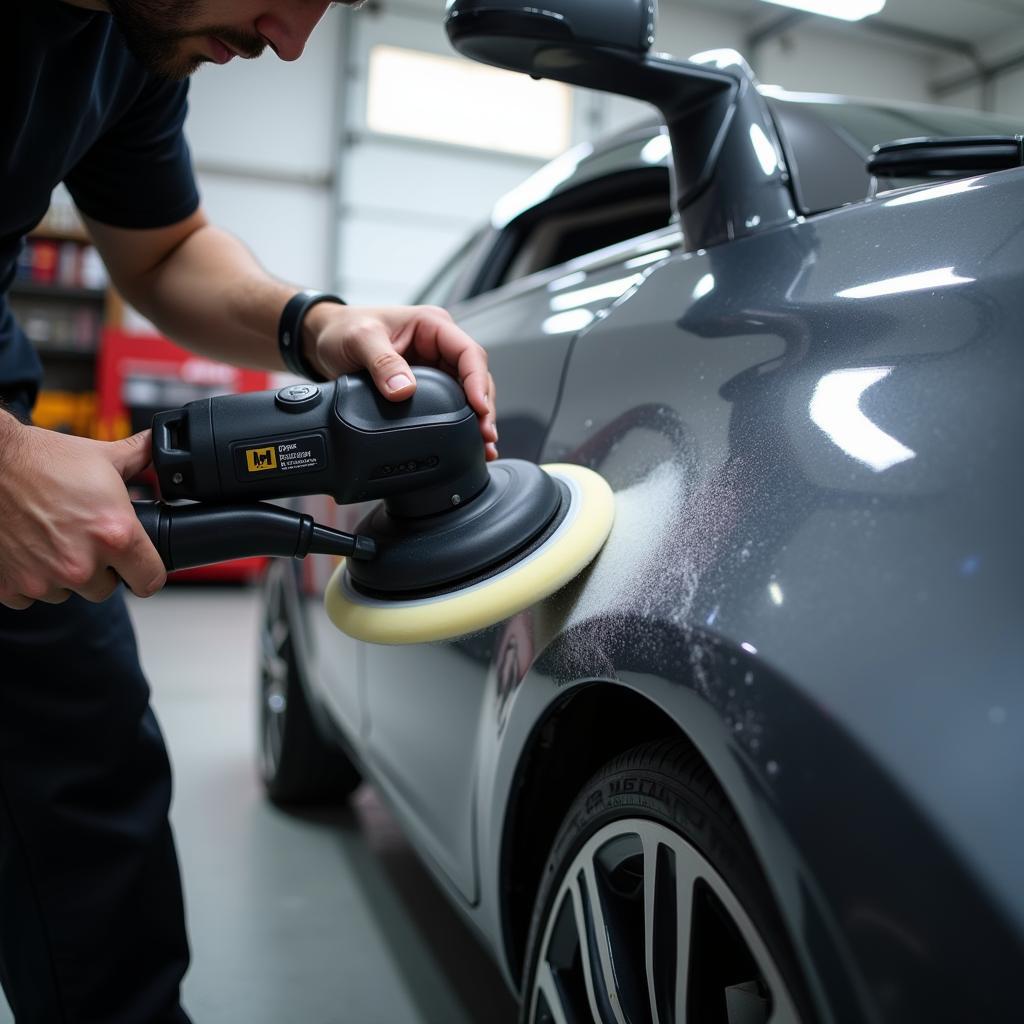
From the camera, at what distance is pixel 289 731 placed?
2.26m

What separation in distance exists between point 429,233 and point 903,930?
8.46 metres

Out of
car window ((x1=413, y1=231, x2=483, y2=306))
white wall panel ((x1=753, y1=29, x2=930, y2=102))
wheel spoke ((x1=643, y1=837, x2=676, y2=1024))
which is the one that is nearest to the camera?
wheel spoke ((x1=643, y1=837, x2=676, y2=1024))

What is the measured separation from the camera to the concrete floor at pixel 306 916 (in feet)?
4.83

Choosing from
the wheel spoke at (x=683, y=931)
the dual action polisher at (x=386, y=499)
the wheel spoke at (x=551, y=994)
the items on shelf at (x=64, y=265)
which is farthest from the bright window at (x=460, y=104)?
the wheel spoke at (x=683, y=931)

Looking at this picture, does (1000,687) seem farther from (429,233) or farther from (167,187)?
(429,233)

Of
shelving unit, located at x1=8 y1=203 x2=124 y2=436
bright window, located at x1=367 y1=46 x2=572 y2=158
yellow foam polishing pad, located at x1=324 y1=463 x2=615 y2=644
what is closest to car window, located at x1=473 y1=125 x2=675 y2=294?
yellow foam polishing pad, located at x1=324 y1=463 x2=615 y2=644

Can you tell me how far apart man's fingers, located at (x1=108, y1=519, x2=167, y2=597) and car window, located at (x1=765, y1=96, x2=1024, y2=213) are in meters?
0.75

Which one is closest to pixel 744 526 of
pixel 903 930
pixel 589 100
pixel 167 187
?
pixel 903 930

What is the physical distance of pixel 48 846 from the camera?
1.10 metres

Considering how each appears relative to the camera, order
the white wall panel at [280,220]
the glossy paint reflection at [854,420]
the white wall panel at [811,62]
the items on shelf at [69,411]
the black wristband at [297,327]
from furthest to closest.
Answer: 1. the white wall panel at [280,220]
2. the white wall panel at [811,62]
3. the items on shelf at [69,411]
4. the black wristband at [297,327]
5. the glossy paint reflection at [854,420]

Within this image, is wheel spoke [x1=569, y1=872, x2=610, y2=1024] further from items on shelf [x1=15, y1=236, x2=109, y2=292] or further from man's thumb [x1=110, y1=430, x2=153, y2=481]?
items on shelf [x1=15, y1=236, x2=109, y2=292]

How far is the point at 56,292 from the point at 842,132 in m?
7.51

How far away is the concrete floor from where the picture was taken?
1.47m

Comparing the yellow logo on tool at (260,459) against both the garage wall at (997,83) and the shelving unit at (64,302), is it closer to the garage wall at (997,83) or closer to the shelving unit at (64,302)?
the garage wall at (997,83)
